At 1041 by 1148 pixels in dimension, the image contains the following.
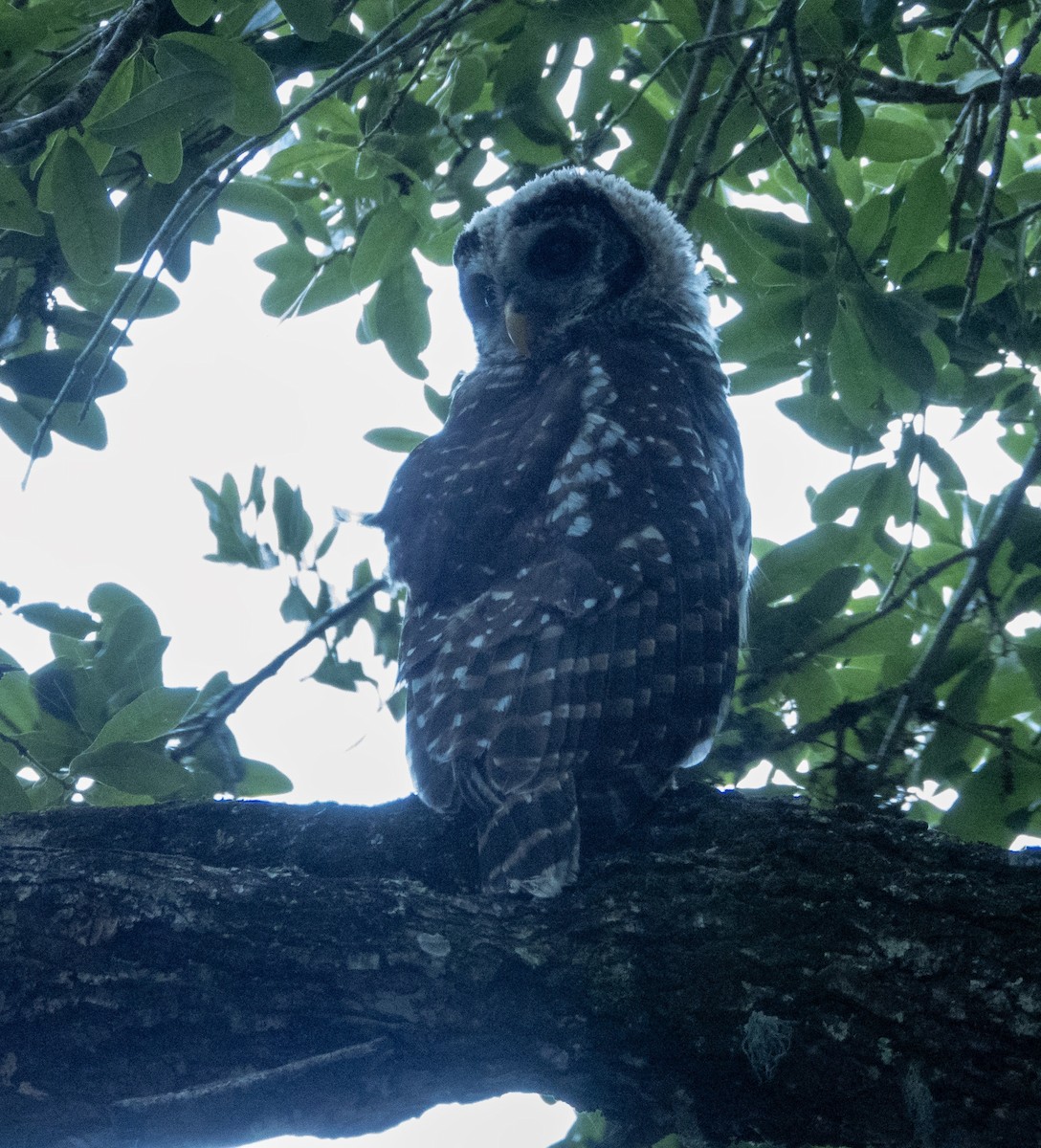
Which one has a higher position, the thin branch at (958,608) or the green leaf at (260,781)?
the thin branch at (958,608)

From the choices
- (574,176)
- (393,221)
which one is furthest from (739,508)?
(574,176)

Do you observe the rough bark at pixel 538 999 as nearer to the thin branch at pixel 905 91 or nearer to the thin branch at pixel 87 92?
the thin branch at pixel 87 92

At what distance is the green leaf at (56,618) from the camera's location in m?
2.97

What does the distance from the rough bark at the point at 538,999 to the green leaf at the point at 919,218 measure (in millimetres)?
1520

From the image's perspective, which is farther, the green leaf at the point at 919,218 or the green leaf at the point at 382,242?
the green leaf at the point at 382,242

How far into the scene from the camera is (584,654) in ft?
8.46

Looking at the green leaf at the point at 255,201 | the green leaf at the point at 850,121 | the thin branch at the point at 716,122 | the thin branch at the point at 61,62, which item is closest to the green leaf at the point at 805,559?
the green leaf at the point at 850,121

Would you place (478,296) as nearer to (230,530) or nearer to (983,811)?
(230,530)

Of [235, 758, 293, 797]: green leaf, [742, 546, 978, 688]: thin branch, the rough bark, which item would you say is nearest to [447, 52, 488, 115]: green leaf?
[742, 546, 978, 688]: thin branch

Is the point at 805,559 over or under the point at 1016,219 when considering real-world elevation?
under

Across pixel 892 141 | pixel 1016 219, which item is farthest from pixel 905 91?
pixel 1016 219

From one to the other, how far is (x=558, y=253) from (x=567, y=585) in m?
1.98

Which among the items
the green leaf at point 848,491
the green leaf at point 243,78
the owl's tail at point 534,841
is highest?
the green leaf at point 243,78

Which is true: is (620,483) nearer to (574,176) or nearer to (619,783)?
(619,783)
